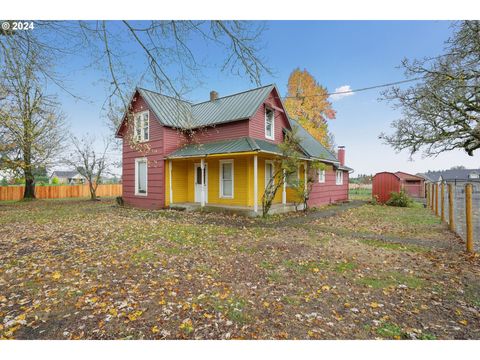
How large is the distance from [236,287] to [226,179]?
28.9ft

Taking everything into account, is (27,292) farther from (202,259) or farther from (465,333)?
(465,333)

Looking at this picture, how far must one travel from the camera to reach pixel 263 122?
41.6ft

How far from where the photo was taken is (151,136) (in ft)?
43.5

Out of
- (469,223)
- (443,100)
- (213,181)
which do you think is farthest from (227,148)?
(443,100)

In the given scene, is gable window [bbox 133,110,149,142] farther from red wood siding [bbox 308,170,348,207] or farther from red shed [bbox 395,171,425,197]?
red shed [bbox 395,171,425,197]

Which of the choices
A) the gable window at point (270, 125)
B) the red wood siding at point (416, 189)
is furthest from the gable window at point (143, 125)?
the red wood siding at point (416, 189)

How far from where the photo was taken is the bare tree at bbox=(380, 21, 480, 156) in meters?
8.79

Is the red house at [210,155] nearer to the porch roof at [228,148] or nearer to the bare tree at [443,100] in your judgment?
the porch roof at [228,148]

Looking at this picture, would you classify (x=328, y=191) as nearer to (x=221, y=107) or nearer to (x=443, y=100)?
(x=443, y=100)

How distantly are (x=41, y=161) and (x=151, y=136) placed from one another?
8.37 meters

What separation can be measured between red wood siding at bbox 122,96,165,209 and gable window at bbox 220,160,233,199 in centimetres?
313

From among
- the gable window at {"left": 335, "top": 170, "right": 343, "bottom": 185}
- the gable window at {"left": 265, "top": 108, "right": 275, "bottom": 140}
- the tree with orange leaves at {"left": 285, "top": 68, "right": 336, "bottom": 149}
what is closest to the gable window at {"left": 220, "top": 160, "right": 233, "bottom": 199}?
the gable window at {"left": 265, "top": 108, "right": 275, "bottom": 140}

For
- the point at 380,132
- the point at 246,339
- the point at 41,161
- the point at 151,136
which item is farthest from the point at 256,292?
the point at 41,161

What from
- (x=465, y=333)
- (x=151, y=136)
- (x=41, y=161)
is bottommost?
(x=465, y=333)
